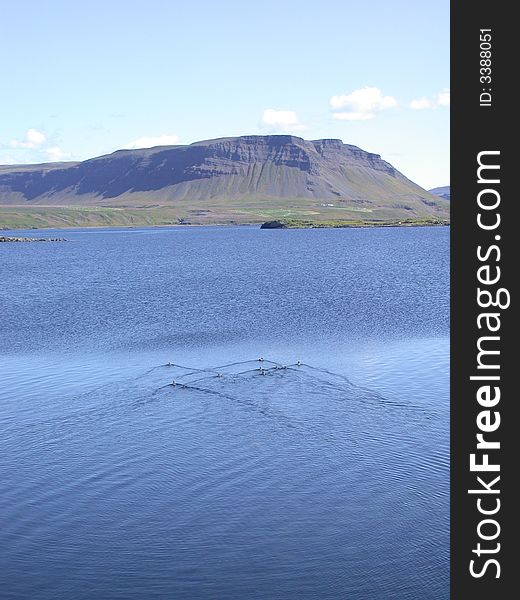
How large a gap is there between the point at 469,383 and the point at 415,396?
34468 mm

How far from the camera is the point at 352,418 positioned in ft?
129

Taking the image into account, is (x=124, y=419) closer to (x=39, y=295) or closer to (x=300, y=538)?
(x=300, y=538)

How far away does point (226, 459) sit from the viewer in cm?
3372

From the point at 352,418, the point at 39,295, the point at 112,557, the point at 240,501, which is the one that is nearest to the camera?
the point at 112,557

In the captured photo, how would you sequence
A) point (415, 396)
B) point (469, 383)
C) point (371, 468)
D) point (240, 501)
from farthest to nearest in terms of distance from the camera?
point (415, 396) < point (371, 468) < point (240, 501) < point (469, 383)

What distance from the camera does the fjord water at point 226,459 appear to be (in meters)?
24.2

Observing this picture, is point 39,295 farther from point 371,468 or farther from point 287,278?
point 371,468

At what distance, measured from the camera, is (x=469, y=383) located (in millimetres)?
9375

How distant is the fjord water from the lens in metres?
24.2

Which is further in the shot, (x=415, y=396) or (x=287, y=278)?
(x=287, y=278)

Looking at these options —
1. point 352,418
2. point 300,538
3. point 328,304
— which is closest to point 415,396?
point 352,418

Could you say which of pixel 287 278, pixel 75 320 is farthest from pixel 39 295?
pixel 287 278

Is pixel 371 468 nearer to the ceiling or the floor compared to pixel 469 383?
nearer to the floor

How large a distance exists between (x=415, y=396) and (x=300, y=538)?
1862 centimetres
